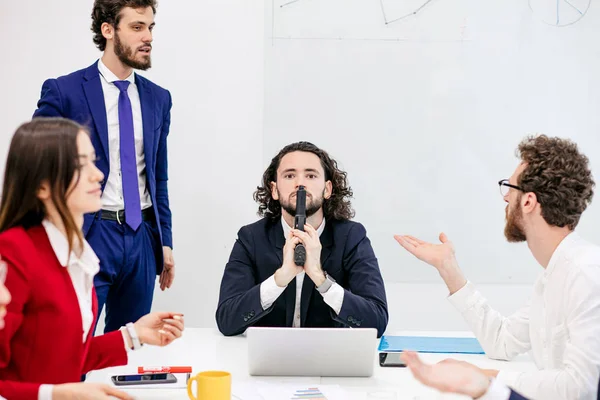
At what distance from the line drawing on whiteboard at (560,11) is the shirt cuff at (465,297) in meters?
1.77

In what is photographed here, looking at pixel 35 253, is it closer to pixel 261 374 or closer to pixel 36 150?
pixel 36 150

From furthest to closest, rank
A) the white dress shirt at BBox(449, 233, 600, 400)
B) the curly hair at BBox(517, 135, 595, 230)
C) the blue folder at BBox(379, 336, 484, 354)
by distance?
the blue folder at BBox(379, 336, 484, 354)
the curly hair at BBox(517, 135, 595, 230)
the white dress shirt at BBox(449, 233, 600, 400)

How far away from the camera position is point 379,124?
11.1 feet

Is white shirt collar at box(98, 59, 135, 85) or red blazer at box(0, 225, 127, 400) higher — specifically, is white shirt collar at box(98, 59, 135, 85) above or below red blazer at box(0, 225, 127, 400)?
above

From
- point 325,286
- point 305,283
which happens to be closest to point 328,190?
point 305,283

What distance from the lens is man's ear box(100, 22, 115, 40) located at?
279 cm

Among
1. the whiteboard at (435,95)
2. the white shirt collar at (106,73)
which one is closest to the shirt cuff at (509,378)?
the whiteboard at (435,95)

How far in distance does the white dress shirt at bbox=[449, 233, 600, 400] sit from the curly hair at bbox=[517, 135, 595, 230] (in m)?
0.07

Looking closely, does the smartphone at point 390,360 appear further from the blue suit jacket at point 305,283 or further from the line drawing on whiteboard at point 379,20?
the line drawing on whiteboard at point 379,20

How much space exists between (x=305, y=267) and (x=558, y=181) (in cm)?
88

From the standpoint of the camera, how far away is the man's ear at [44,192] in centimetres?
149

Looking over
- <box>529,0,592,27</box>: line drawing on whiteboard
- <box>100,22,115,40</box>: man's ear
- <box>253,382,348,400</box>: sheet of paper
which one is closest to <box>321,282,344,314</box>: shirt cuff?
<box>253,382,348,400</box>: sheet of paper

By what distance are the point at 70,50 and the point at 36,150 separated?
Result: 2113 mm

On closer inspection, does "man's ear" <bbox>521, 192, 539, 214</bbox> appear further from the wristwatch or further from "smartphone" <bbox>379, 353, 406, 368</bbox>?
the wristwatch
